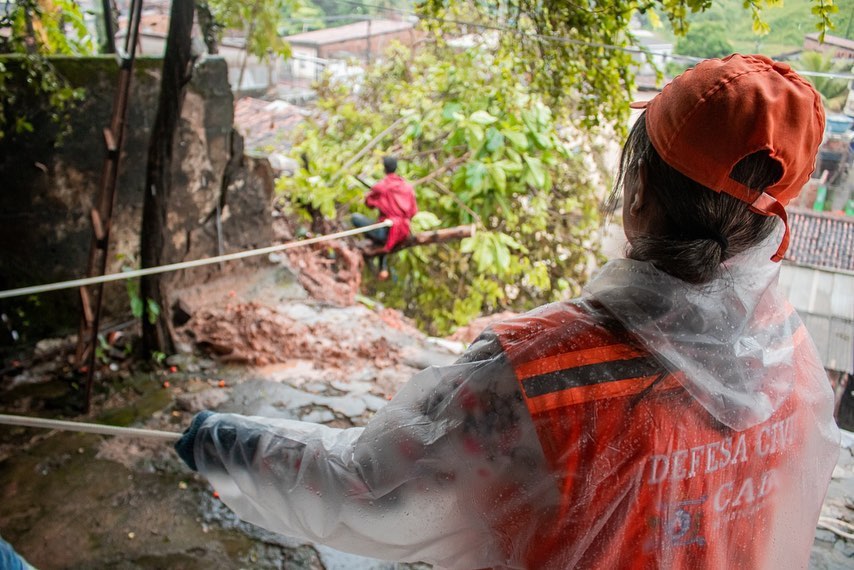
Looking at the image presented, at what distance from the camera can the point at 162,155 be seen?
357 cm

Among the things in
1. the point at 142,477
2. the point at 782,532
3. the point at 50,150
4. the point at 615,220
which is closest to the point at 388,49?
the point at 50,150

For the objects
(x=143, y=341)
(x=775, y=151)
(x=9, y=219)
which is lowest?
(x=143, y=341)

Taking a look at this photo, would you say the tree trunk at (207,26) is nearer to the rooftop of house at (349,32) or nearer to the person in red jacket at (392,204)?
the person in red jacket at (392,204)

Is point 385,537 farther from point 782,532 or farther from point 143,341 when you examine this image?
point 143,341

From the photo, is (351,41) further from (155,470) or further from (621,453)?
(621,453)

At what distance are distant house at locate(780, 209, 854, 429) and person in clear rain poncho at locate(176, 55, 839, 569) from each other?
189cm

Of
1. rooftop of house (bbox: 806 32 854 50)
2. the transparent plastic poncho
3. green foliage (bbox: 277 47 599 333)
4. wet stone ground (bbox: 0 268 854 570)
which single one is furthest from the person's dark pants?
the transparent plastic poncho

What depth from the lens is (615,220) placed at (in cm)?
144

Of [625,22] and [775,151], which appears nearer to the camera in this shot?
[775,151]

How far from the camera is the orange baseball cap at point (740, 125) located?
0.94 m

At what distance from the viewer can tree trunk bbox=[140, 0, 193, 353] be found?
3.34m

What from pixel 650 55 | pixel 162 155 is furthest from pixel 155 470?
pixel 650 55

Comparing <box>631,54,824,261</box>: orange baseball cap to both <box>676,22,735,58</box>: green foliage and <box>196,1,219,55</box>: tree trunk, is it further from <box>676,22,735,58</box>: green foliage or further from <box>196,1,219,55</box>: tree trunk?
<box>196,1,219,55</box>: tree trunk

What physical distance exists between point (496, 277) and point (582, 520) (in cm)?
665
